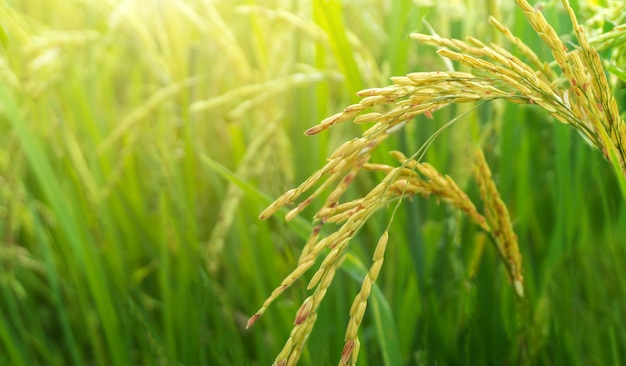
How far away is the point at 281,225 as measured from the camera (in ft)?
4.03

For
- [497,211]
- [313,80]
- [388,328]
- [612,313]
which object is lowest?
[612,313]

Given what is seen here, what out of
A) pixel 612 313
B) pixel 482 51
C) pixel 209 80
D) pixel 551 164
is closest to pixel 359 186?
pixel 551 164

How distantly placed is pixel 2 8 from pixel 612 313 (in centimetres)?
109

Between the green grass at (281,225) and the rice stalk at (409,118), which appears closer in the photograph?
the rice stalk at (409,118)

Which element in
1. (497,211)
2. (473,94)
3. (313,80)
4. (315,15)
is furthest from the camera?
(313,80)

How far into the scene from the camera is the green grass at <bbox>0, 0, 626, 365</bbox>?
41.3 inches

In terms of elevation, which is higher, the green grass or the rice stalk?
the rice stalk

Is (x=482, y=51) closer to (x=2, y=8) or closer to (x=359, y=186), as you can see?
(x=2, y=8)

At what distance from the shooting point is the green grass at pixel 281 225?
105 centimetres

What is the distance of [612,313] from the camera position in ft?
3.53

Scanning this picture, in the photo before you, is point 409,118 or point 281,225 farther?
point 281,225

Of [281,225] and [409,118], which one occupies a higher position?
[409,118]

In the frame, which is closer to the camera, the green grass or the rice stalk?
the rice stalk

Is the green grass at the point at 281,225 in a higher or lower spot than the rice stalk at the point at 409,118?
lower
